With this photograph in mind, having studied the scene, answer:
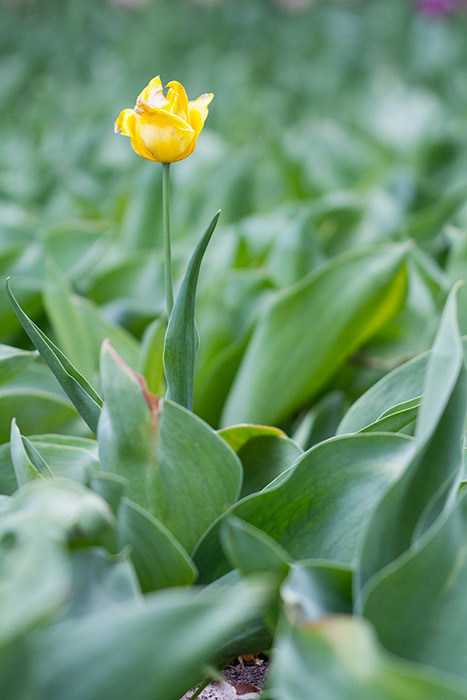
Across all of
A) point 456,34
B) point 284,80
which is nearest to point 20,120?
point 284,80

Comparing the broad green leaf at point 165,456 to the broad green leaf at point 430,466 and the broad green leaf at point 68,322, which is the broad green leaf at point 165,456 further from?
the broad green leaf at point 68,322

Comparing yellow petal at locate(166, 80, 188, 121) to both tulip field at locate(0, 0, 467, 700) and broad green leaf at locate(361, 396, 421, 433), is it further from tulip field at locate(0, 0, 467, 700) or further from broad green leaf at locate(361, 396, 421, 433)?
broad green leaf at locate(361, 396, 421, 433)

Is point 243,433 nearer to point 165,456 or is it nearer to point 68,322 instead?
point 165,456

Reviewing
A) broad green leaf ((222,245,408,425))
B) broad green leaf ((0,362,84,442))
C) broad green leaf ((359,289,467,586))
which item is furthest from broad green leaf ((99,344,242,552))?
broad green leaf ((222,245,408,425))

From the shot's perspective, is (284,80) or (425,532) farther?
(284,80)

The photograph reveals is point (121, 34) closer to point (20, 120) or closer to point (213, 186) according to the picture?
point (20, 120)
